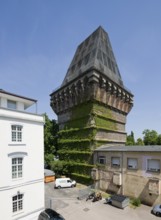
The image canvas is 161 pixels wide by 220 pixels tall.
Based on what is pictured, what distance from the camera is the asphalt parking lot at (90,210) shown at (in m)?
22.8

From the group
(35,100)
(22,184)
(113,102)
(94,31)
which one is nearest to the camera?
(22,184)

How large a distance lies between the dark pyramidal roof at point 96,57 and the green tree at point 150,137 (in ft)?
95.5

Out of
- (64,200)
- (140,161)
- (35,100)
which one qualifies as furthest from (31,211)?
(140,161)

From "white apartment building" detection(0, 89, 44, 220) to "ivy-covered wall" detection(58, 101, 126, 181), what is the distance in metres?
→ 16.2

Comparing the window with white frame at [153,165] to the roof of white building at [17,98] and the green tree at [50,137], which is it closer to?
the roof of white building at [17,98]

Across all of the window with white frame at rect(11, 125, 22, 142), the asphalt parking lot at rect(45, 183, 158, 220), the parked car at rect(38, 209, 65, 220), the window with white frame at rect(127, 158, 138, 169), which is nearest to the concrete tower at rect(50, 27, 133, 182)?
the window with white frame at rect(127, 158, 138, 169)

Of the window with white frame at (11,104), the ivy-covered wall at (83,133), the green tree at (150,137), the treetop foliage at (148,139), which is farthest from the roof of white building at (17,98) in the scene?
the green tree at (150,137)

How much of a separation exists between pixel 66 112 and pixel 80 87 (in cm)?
948

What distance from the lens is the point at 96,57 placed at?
141 feet

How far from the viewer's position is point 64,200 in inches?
1128

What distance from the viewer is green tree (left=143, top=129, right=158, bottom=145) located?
6679 centimetres

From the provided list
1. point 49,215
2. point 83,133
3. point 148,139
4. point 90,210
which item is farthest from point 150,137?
point 49,215

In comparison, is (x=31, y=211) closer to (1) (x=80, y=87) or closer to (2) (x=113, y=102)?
(1) (x=80, y=87)

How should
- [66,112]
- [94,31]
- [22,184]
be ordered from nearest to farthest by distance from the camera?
1. [22,184]
2. [66,112]
3. [94,31]
